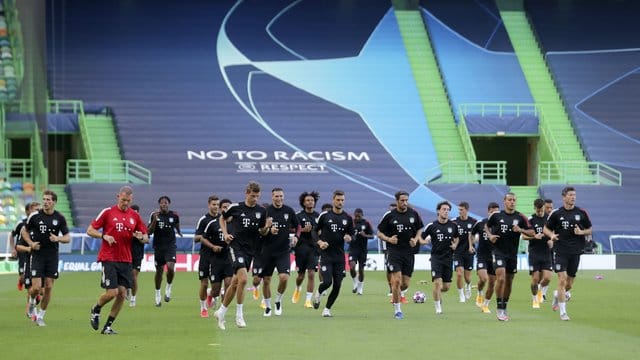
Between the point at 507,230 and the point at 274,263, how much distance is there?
4.61 m

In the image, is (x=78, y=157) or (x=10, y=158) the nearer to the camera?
(x=10, y=158)

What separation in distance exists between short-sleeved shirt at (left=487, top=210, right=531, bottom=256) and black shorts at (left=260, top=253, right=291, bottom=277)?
13.5 ft

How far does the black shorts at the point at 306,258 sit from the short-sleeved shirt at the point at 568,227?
613 cm

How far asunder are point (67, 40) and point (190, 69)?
6.20 m

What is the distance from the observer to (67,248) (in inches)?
1865

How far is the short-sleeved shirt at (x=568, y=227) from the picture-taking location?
2341 cm

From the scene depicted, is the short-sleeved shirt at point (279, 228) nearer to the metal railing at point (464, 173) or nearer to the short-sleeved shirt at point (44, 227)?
the short-sleeved shirt at point (44, 227)

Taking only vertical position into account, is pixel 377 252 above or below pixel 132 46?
below

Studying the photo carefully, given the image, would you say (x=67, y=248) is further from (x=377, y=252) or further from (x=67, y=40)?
(x=67, y=40)


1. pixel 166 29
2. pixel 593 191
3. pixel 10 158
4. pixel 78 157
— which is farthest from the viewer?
pixel 166 29

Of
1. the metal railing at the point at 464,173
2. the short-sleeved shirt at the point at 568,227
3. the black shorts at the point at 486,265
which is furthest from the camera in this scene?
the metal railing at the point at 464,173

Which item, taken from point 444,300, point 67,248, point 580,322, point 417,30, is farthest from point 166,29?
point 580,322

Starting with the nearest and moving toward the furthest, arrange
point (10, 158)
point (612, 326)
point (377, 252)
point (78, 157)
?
point (612, 326) < point (10, 158) < point (377, 252) < point (78, 157)

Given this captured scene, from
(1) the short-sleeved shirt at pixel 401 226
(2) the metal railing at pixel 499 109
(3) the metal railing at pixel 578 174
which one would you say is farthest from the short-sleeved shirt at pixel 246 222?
(2) the metal railing at pixel 499 109
